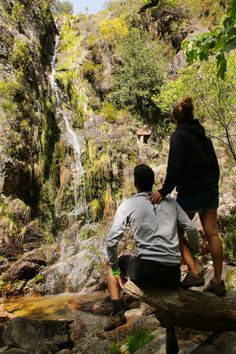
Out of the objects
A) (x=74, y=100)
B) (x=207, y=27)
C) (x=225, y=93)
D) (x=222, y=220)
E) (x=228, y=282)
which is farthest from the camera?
(x=207, y=27)

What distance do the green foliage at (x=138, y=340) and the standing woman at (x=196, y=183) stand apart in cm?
216

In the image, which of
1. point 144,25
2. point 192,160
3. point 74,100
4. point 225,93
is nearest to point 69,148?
point 74,100

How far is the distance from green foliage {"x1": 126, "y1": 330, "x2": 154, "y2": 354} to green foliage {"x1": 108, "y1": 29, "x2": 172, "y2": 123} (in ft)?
55.9

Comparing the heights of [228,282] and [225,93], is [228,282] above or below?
below

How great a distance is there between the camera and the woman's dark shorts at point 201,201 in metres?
4.29

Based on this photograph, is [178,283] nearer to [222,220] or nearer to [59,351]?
[59,351]

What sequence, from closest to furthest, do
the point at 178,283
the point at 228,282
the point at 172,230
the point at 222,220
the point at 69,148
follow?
the point at 172,230 < the point at 178,283 < the point at 228,282 < the point at 222,220 < the point at 69,148

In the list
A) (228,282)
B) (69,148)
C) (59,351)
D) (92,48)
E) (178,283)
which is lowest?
(59,351)

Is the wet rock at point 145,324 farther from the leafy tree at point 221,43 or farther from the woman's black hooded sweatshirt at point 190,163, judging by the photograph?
the leafy tree at point 221,43

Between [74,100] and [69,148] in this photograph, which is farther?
[74,100]

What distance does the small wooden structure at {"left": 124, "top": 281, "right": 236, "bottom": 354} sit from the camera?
13.0 feet

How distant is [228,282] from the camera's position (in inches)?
248

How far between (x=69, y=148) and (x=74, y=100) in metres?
4.62

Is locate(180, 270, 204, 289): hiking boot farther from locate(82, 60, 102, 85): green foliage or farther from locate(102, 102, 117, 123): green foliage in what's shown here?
locate(82, 60, 102, 85): green foliage
